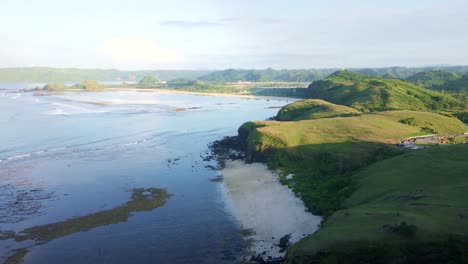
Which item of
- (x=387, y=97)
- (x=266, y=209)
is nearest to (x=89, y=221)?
(x=266, y=209)

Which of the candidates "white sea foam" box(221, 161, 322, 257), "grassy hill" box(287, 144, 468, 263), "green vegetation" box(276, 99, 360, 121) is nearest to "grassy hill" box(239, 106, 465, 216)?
"white sea foam" box(221, 161, 322, 257)

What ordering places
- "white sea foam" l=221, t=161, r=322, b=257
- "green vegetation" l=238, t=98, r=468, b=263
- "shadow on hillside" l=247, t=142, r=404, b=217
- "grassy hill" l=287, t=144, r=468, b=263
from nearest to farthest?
"grassy hill" l=287, t=144, r=468, b=263 < "green vegetation" l=238, t=98, r=468, b=263 < "white sea foam" l=221, t=161, r=322, b=257 < "shadow on hillside" l=247, t=142, r=404, b=217

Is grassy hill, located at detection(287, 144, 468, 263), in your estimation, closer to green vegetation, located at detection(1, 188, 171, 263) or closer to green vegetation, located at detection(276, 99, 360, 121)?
green vegetation, located at detection(1, 188, 171, 263)

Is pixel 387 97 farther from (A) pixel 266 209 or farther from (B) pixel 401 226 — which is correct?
(B) pixel 401 226

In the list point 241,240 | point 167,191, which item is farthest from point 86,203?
point 241,240

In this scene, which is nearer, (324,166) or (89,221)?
(89,221)

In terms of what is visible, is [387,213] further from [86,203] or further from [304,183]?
[86,203]

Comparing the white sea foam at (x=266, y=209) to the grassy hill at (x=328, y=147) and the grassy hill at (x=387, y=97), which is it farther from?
the grassy hill at (x=387, y=97)
